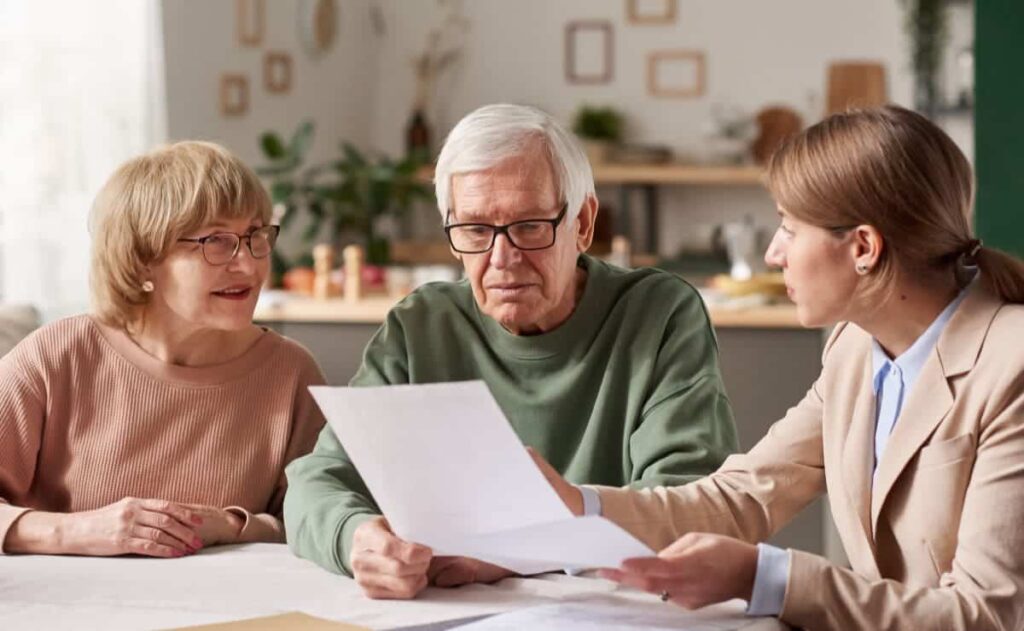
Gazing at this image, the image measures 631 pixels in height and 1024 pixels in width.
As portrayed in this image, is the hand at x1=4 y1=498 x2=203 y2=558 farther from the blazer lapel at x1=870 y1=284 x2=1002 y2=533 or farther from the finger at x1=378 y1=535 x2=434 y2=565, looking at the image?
the blazer lapel at x1=870 y1=284 x2=1002 y2=533

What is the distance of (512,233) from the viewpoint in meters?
1.90

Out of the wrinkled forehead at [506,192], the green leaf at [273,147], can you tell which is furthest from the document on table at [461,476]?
the green leaf at [273,147]

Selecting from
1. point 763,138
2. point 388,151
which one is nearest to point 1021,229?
point 763,138

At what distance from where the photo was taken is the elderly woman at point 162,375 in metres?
2.10

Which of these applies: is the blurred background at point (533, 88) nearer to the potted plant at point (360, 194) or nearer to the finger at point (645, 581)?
the potted plant at point (360, 194)

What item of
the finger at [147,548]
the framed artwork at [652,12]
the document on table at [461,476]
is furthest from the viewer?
the framed artwork at [652,12]

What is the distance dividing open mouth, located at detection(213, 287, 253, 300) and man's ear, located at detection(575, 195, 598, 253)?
0.48 meters

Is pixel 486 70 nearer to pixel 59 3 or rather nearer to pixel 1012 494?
pixel 59 3

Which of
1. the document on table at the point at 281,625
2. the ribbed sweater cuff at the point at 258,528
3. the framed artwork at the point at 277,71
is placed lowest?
the ribbed sweater cuff at the point at 258,528

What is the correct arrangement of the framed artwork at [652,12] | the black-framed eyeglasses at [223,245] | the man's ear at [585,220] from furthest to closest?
the framed artwork at [652,12] → the black-framed eyeglasses at [223,245] → the man's ear at [585,220]

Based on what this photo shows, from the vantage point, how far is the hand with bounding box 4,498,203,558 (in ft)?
6.18

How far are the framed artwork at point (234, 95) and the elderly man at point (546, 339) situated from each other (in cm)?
457

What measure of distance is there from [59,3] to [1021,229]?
3.31 metres

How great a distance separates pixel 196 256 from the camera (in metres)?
2.10
